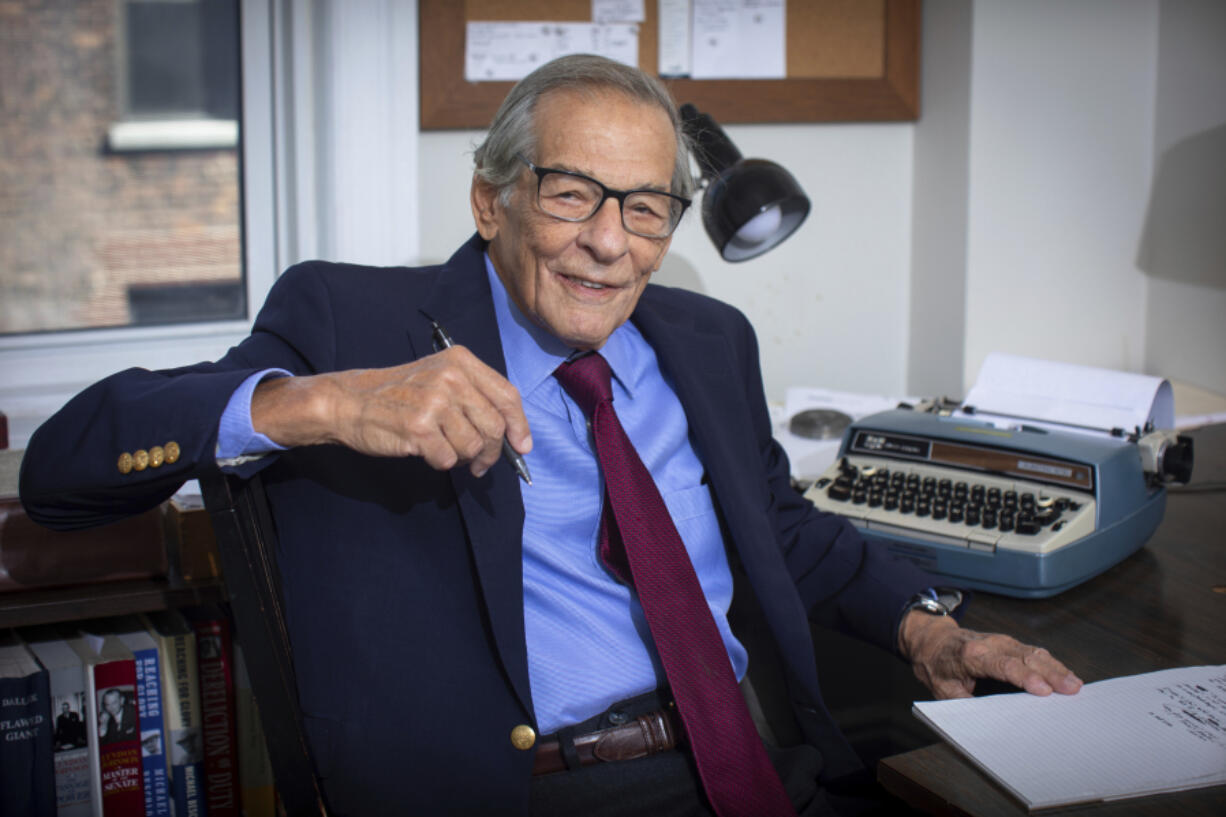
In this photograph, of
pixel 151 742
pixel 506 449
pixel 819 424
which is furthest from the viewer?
pixel 819 424

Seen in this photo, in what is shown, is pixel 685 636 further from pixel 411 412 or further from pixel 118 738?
pixel 118 738

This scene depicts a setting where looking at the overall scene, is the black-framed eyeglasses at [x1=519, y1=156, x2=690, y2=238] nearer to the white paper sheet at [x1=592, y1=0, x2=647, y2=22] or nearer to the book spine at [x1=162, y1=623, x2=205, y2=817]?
the book spine at [x1=162, y1=623, x2=205, y2=817]

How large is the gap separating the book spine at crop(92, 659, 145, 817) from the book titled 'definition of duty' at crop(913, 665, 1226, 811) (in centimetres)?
103

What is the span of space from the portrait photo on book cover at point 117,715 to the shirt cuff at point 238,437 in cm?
59

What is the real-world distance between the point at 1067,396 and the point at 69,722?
60.1 inches

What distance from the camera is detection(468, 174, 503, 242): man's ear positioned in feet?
4.26

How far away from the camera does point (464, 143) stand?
81.0 inches

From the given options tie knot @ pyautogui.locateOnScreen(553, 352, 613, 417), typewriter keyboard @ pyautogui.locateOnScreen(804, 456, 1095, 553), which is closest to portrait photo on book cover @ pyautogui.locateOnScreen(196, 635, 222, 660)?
tie knot @ pyautogui.locateOnScreen(553, 352, 613, 417)

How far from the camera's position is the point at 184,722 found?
1.41 m

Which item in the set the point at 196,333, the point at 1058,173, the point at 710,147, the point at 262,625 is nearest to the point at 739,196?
the point at 710,147

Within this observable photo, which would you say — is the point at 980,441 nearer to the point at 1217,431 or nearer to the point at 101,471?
the point at 1217,431

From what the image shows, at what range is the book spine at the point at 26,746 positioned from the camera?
4.23ft

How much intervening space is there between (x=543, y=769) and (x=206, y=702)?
0.57 metres

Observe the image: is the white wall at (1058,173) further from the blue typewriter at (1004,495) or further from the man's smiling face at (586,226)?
the man's smiling face at (586,226)
